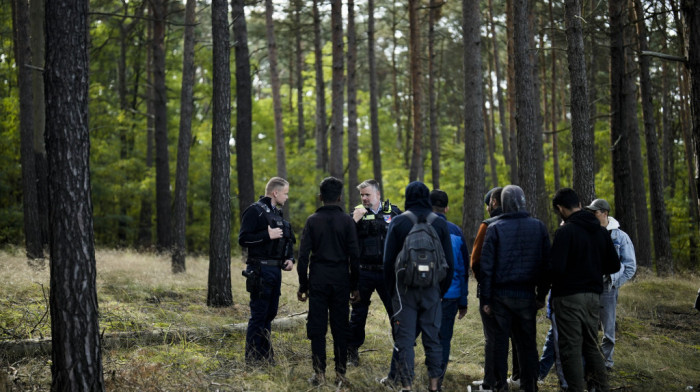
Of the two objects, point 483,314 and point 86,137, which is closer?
point 86,137

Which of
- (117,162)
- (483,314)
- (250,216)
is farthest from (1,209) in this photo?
(483,314)

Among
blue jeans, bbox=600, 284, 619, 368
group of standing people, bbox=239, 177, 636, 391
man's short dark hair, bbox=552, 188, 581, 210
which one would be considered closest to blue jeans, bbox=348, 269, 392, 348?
group of standing people, bbox=239, 177, 636, 391

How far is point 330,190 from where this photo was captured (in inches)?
258

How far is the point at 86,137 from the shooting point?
5.18 meters

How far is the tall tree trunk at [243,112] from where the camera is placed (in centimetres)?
1421

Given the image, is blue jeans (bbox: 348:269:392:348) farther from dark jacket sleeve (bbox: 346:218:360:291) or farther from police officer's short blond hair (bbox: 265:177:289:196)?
police officer's short blond hair (bbox: 265:177:289:196)

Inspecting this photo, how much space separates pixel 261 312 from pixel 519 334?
2957mm

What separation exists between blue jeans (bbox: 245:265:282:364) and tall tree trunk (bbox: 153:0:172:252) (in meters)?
12.5

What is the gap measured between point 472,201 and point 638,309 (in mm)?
4704

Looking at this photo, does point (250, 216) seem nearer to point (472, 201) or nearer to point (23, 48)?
point (472, 201)

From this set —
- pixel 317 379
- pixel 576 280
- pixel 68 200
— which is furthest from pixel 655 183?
pixel 68 200

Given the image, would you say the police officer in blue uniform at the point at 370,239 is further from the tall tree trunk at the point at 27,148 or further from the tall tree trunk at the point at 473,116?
the tall tree trunk at the point at 27,148

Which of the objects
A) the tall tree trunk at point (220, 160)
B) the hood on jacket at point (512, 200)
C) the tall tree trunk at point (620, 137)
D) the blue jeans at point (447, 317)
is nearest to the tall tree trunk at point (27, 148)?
the tall tree trunk at point (220, 160)

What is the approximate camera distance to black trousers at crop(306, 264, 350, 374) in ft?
21.2
